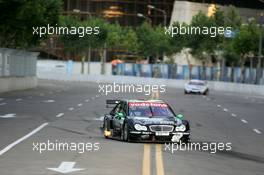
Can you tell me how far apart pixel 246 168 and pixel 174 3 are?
126606 millimetres

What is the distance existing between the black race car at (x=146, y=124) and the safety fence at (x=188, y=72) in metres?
60.0

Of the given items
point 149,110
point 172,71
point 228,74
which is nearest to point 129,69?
point 172,71

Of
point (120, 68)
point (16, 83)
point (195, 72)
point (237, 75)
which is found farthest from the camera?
point (120, 68)

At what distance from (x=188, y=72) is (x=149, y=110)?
79390mm

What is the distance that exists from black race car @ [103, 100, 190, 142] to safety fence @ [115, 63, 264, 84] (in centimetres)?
6004

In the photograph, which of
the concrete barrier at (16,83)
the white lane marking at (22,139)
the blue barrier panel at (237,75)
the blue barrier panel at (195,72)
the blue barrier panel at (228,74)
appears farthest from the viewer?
the blue barrier panel at (195,72)

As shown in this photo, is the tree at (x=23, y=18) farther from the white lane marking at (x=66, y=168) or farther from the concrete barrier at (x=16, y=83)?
the white lane marking at (x=66, y=168)

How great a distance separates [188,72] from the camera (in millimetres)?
102250

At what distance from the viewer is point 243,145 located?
23.2m

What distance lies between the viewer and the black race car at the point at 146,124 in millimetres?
21891

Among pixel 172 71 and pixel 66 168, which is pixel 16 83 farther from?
pixel 66 168

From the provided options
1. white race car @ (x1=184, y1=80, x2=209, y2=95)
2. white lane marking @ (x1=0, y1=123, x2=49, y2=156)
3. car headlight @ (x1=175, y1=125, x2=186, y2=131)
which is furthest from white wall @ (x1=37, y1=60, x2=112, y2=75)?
car headlight @ (x1=175, y1=125, x2=186, y2=131)

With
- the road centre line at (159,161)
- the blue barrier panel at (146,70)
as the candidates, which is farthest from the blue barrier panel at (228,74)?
the road centre line at (159,161)

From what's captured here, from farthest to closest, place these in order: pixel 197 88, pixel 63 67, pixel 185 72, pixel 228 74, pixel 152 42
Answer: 1. pixel 63 67
2. pixel 152 42
3. pixel 185 72
4. pixel 228 74
5. pixel 197 88
